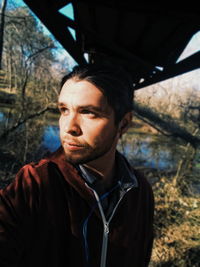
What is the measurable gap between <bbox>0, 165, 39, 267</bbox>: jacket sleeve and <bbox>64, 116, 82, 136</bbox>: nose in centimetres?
30

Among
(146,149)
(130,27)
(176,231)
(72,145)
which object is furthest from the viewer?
(146,149)

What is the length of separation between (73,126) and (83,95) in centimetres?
17

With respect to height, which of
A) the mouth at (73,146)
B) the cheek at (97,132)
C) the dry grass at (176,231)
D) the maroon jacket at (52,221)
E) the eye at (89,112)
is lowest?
the dry grass at (176,231)

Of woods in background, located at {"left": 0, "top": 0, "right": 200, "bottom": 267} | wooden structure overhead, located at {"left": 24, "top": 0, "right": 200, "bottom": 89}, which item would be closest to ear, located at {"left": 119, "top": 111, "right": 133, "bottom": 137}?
wooden structure overhead, located at {"left": 24, "top": 0, "right": 200, "bottom": 89}

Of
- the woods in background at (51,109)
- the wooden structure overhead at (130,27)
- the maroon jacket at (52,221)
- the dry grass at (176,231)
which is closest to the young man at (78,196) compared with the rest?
the maroon jacket at (52,221)

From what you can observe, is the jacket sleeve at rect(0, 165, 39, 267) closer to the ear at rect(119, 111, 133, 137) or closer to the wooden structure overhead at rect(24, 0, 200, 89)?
the ear at rect(119, 111, 133, 137)

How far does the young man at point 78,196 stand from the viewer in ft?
2.79

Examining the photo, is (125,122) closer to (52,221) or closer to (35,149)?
(52,221)

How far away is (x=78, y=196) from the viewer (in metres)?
0.94

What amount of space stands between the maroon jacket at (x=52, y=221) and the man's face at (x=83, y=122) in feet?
0.37

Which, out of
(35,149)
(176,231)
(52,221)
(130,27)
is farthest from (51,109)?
(52,221)

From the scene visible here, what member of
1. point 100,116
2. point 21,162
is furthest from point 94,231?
point 21,162

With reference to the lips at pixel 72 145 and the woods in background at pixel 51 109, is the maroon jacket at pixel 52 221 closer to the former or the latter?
the lips at pixel 72 145

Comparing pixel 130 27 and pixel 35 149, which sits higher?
pixel 130 27
